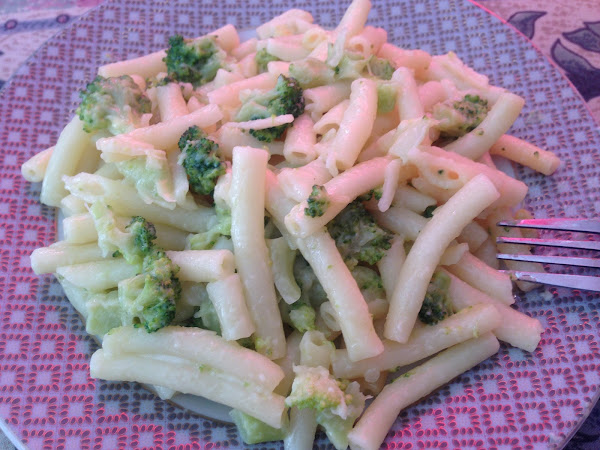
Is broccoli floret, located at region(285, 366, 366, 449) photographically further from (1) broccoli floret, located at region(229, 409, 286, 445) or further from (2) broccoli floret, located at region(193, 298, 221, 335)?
(2) broccoli floret, located at region(193, 298, 221, 335)

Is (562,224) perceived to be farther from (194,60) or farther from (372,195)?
(194,60)

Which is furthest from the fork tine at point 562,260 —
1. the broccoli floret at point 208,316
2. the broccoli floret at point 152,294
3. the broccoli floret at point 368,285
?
the broccoli floret at point 152,294

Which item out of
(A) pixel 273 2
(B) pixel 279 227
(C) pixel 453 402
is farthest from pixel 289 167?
(A) pixel 273 2

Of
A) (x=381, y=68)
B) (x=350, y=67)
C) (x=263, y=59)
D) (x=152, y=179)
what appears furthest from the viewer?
(x=263, y=59)

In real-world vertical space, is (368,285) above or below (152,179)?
below

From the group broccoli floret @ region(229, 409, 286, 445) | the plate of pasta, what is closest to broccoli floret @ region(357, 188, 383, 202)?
the plate of pasta

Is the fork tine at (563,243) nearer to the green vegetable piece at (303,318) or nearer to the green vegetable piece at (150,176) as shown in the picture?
the green vegetable piece at (303,318)

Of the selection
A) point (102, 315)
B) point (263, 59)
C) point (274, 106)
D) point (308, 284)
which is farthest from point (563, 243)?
point (102, 315)
